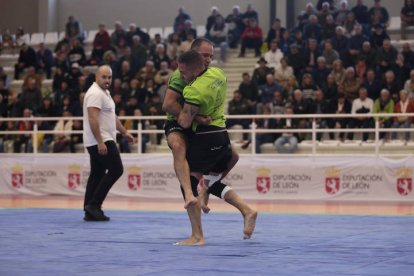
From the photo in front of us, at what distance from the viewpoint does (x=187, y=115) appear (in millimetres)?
7672

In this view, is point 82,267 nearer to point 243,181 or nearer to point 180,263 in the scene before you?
point 180,263

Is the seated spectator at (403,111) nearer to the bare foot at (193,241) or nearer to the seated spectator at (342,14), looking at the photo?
the seated spectator at (342,14)

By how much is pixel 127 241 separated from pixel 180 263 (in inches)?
67.2

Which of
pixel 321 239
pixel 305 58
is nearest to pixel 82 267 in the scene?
pixel 321 239

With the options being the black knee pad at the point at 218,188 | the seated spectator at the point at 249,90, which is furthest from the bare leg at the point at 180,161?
the seated spectator at the point at 249,90

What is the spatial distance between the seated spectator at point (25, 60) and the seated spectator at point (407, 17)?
9.71 meters

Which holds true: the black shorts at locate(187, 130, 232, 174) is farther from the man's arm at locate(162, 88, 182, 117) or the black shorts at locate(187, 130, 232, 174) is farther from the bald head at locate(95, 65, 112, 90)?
the bald head at locate(95, 65, 112, 90)

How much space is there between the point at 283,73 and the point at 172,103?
39.4ft

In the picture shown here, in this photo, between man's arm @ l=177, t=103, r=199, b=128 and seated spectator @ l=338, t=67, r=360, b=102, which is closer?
man's arm @ l=177, t=103, r=199, b=128

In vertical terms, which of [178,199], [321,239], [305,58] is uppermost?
[305,58]

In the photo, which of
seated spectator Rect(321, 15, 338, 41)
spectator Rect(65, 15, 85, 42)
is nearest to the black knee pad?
seated spectator Rect(321, 15, 338, 41)

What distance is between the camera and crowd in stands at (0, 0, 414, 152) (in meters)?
17.6

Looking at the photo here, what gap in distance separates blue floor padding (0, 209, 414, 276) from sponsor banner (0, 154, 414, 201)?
14.8 feet

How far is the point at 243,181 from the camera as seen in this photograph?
16281 millimetres
